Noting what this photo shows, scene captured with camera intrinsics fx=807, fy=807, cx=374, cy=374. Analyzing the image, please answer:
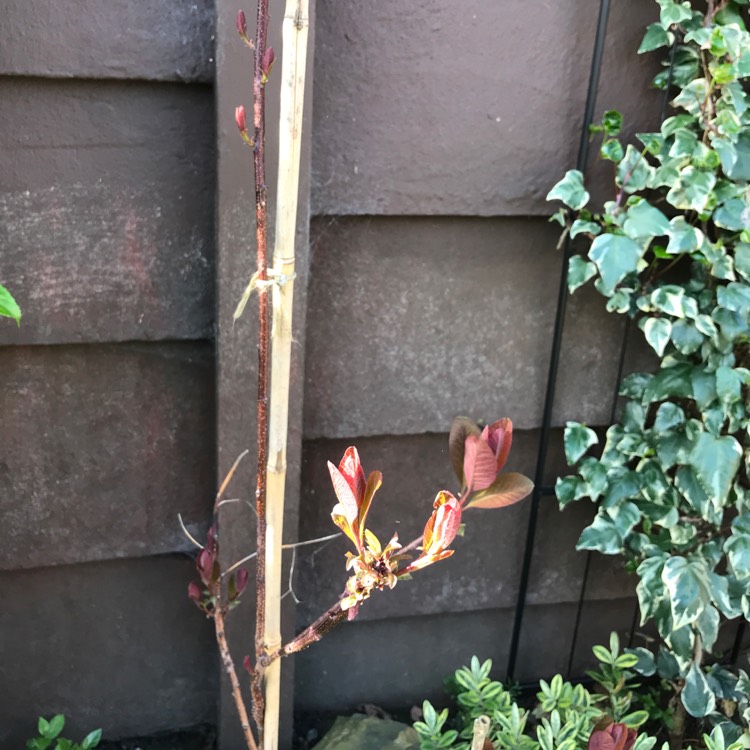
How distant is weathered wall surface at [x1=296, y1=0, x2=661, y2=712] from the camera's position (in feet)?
4.52

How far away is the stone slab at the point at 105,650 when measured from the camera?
156 centimetres

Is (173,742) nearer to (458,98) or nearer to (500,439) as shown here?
(500,439)

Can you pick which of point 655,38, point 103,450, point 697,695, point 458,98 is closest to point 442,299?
point 458,98

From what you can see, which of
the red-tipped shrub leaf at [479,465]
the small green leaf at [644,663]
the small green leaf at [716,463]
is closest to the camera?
the red-tipped shrub leaf at [479,465]

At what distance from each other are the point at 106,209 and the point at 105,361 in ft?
0.88

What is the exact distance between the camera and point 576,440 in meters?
1.56

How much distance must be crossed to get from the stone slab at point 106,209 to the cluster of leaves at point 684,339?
63cm

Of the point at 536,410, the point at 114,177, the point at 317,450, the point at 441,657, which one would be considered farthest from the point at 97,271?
the point at 441,657

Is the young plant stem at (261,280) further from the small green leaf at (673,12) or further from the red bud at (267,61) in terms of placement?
the small green leaf at (673,12)

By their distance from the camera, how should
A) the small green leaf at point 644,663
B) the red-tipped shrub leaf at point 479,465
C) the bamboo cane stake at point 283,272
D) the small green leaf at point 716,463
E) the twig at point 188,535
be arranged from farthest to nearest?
the small green leaf at point 644,663, the small green leaf at point 716,463, the twig at point 188,535, the red-tipped shrub leaf at point 479,465, the bamboo cane stake at point 283,272

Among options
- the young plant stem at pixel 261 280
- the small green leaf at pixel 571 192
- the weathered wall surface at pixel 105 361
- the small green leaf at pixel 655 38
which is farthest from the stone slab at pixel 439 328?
the young plant stem at pixel 261 280

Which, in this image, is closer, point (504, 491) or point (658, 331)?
point (504, 491)

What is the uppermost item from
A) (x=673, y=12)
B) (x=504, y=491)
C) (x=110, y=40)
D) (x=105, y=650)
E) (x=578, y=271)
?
(x=673, y=12)

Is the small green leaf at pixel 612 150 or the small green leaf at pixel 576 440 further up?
the small green leaf at pixel 612 150
